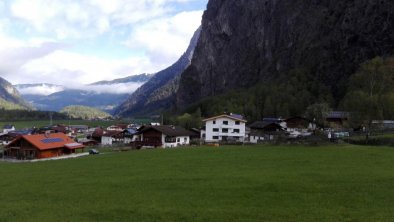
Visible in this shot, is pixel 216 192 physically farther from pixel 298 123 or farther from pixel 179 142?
pixel 298 123

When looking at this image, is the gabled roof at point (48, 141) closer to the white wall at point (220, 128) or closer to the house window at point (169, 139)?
the house window at point (169, 139)

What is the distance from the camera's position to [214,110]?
179875 mm

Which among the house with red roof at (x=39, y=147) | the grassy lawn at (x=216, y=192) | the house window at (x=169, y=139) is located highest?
the house window at (x=169, y=139)

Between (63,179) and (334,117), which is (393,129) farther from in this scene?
(63,179)

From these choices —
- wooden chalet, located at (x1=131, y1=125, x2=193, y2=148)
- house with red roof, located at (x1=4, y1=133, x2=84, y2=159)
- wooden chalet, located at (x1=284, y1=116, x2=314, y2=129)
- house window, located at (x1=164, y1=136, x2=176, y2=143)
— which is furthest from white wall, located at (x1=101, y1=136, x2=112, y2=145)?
wooden chalet, located at (x1=284, y1=116, x2=314, y2=129)

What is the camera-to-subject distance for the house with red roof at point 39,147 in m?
82.2

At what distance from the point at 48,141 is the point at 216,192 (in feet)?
210

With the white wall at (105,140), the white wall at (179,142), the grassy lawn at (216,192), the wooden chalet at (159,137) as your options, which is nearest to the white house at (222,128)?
the white wall at (179,142)

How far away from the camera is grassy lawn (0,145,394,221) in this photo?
24.7 m

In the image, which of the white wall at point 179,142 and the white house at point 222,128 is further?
the white house at point 222,128

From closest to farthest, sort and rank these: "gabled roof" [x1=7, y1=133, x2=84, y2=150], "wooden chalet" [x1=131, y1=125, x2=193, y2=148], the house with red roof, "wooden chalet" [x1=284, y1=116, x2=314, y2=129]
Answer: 1. the house with red roof
2. "gabled roof" [x1=7, y1=133, x2=84, y2=150]
3. "wooden chalet" [x1=131, y1=125, x2=193, y2=148]
4. "wooden chalet" [x1=284, y1=116, x2=314, y2=129]

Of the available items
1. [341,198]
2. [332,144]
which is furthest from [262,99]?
[341,198]

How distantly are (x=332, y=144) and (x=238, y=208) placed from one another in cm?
4229

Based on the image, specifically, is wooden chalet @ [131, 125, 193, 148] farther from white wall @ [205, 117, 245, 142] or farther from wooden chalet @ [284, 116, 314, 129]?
wooden chalet @ [284, 116, 314, 129]
